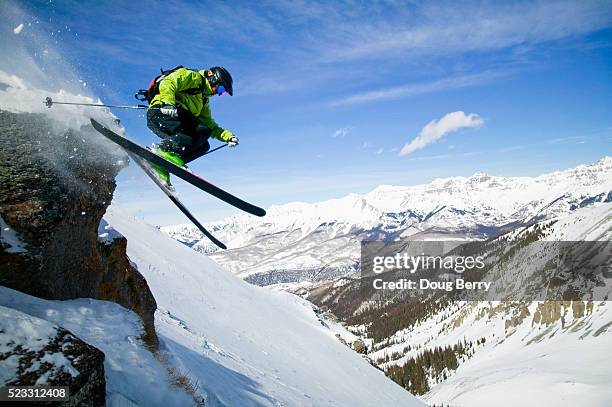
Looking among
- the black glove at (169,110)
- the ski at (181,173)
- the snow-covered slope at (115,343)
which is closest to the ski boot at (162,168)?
the ski at (181,173)

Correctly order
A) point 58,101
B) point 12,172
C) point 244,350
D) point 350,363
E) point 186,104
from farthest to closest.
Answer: point 350,363 < point 244,350 < point 186,104 < point 58,101 < point 12,172

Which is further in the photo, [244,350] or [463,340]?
[463,340]

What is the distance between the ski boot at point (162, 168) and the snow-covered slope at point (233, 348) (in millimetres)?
3965

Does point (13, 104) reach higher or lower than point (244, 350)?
higher

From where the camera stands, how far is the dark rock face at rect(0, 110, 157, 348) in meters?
5.59

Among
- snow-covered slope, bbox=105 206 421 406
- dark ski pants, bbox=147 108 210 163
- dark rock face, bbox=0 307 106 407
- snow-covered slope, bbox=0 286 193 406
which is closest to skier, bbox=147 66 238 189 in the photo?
dark ski pants, bbox=147 108 210 163

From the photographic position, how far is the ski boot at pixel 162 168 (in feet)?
31.2

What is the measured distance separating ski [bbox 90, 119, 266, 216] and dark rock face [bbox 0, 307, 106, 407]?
16.4ft

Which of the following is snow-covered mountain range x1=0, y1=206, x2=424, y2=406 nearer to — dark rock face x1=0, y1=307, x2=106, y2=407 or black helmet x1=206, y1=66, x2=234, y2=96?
dark rock face x1=0, y1=307, x2=106, y2=407

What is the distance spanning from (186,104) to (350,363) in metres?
23.2

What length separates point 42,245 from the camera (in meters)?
5.69

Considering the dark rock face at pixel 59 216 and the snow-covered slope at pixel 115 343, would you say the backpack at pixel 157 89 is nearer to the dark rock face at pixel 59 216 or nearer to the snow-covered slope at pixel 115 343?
the dark rock face at pixel 59 216

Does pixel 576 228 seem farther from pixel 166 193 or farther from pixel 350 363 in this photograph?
pixel 166 193

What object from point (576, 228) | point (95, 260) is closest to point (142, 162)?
point (95, 260)
